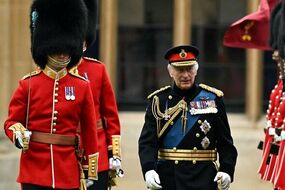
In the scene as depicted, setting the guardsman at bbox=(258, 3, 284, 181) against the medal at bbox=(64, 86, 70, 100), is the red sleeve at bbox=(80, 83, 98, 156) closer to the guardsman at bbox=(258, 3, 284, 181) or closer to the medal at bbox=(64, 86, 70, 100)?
the medal at bbox=(64, 86, 70, 100)

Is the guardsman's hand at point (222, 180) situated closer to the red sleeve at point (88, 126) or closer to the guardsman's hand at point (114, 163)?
the red sleeve at point (88, 126)

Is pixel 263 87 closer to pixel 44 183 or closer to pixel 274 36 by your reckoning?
pixel 274 36

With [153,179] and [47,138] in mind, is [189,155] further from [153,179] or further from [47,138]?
[47,138]

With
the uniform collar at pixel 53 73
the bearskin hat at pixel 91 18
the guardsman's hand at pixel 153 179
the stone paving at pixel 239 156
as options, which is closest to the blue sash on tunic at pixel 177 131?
the guardsman's hand at pixel 153 179

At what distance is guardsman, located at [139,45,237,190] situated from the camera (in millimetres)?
6602

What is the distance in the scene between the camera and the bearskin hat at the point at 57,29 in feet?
21.9

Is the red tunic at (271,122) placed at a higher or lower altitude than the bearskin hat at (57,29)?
lower

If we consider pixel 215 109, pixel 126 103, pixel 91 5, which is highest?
pixel 91 5

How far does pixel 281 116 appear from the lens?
26.6ft

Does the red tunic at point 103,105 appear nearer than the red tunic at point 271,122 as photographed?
Yes

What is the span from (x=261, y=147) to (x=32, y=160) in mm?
2621

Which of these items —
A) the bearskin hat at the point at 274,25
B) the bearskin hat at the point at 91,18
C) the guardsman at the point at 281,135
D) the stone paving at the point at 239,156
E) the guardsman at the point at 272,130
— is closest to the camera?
the bearskin hat at the point at 91,18

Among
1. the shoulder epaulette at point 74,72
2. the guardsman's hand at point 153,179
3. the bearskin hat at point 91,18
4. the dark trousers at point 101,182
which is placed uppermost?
the bearskin hat at point 91,18

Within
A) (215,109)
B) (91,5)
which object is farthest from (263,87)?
(215,109)
